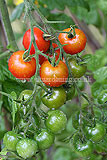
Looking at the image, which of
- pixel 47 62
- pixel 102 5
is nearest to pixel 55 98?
pixel 47 62

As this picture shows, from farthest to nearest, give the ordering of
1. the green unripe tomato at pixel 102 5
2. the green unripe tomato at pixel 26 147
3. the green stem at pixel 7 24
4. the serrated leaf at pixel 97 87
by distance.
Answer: the green unripe tomato at pixel 102 5, the serrated leaf at pixel 97 87, the green stem at pixel 7 24, the green unripe tomato at pixel 26 147

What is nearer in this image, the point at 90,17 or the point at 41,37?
the point at 41,37

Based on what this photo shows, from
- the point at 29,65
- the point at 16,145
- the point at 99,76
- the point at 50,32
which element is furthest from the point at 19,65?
the point at 99,76

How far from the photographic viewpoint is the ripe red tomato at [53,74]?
0.72 meters

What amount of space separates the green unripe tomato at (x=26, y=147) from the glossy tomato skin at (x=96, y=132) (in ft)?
0.71

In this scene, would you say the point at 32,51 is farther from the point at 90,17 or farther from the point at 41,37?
the point at 90,17

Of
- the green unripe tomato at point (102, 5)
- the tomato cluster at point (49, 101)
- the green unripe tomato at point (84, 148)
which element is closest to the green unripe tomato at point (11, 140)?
the tomato cluster at point (49, 101)

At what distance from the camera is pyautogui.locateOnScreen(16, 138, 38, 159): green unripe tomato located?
0.68 meters

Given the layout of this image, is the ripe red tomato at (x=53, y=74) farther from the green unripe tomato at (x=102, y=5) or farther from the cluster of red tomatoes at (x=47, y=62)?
the green unripe tomato at (x=102, y=5)

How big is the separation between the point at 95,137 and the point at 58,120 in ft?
0.53

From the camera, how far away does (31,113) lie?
733 millimetres

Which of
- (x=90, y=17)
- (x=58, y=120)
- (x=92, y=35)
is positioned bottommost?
(x=92, y=35)

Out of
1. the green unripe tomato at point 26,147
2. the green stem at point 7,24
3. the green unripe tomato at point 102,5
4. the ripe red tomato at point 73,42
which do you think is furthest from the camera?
the green unripe tomato at point 102,5

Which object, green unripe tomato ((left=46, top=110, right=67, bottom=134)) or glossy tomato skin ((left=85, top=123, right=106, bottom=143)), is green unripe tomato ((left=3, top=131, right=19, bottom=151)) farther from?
glossy tomato skin ((left=85, top=123, right=106, bottom=143))
